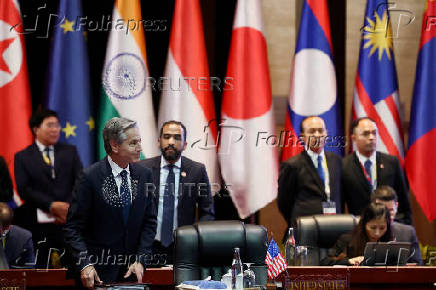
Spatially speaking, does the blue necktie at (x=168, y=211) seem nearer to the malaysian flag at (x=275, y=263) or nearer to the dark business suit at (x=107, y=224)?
the dark business suit at (x=107, y=224)

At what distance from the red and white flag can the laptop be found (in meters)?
2.42

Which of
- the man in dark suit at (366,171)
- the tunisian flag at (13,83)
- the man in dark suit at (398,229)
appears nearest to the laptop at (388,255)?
the man in dark suit at (398,229)

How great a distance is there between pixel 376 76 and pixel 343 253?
8.11 ft

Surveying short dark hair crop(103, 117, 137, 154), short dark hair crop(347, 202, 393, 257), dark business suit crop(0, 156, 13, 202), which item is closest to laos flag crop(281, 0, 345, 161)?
short dark hair crop(347, 202, 393, 257)

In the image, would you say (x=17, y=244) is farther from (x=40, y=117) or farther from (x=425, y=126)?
(x=425, y=126)

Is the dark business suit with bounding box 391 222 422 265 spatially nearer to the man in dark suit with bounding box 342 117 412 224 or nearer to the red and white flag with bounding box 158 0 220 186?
the man in dark suit with bounding box 342 117 412 224

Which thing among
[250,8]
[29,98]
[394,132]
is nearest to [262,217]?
[394,132]

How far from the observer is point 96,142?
6.72 m

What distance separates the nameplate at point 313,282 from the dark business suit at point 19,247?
7.64 ft

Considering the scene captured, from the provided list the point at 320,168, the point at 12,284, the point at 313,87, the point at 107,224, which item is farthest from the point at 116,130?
the point at 313,87

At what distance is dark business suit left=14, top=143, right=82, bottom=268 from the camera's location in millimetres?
6250

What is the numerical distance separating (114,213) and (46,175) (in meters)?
2.28

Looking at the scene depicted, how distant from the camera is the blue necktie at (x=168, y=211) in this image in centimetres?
586

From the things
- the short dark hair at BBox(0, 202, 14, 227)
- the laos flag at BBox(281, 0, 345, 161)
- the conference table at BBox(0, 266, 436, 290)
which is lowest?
the conference table at BBox(0, 266, 436, 290)
